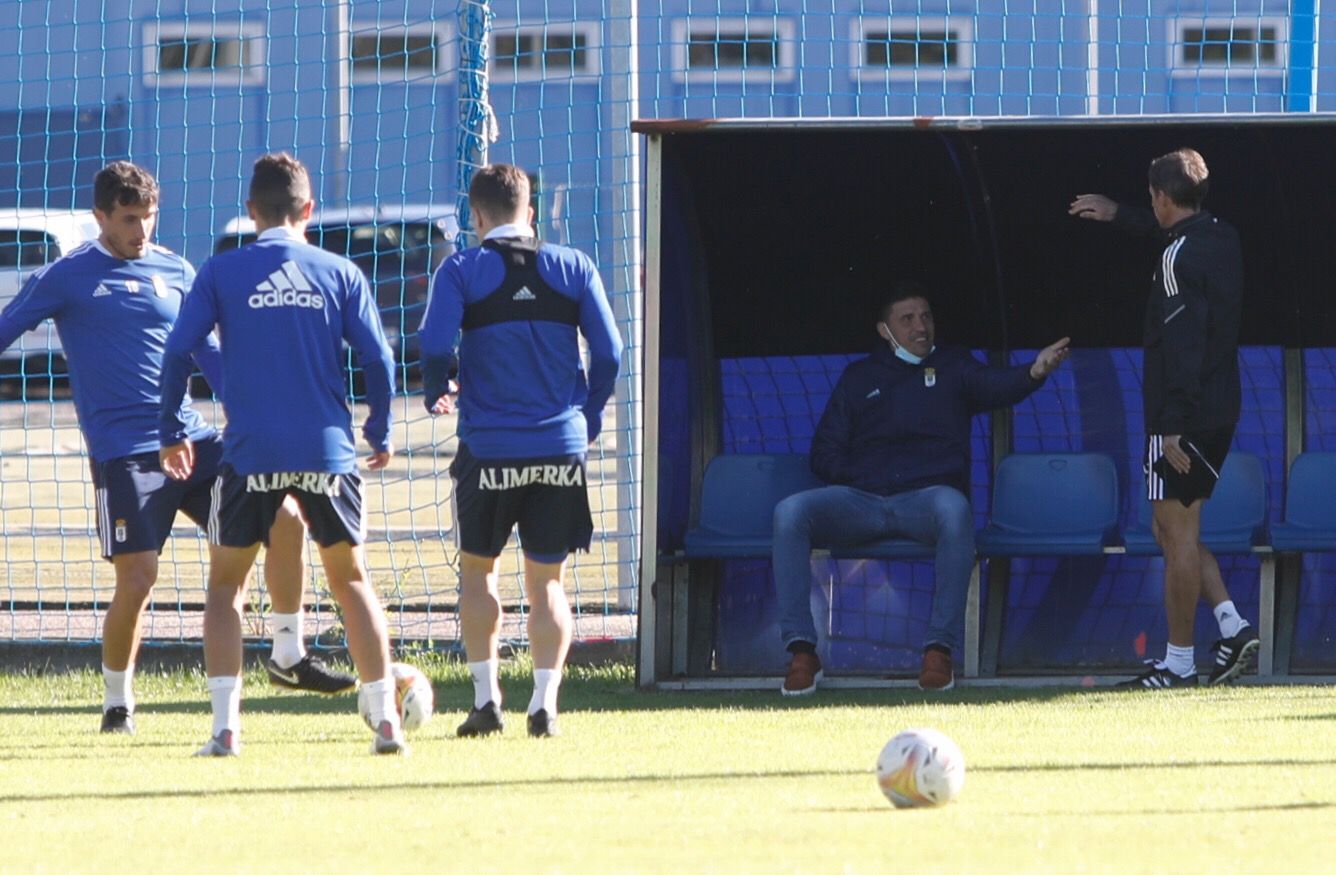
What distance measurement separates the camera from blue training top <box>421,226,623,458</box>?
6.75 metres

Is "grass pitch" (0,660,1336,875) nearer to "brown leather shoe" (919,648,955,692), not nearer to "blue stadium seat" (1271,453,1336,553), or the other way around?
"brown leather shoe" (919,648,955,692)

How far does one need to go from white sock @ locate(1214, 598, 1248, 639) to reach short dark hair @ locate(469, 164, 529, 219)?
3197mm

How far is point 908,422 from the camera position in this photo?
8.70m

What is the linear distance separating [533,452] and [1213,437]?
2.79m

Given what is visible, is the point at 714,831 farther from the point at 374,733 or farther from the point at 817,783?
the point at 374,733

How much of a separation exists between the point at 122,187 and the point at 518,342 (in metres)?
1.45

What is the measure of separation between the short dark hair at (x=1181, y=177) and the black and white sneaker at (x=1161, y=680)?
5.74 feet

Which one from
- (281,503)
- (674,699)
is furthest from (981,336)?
(281,503)

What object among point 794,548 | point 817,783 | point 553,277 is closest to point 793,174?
point 794,548

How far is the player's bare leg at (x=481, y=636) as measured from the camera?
6887 mm

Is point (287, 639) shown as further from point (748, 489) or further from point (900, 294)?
point (900, 294)

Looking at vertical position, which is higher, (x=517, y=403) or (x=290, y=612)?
(x=517, y=403)

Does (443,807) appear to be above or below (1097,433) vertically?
below

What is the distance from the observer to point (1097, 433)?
365 inches
